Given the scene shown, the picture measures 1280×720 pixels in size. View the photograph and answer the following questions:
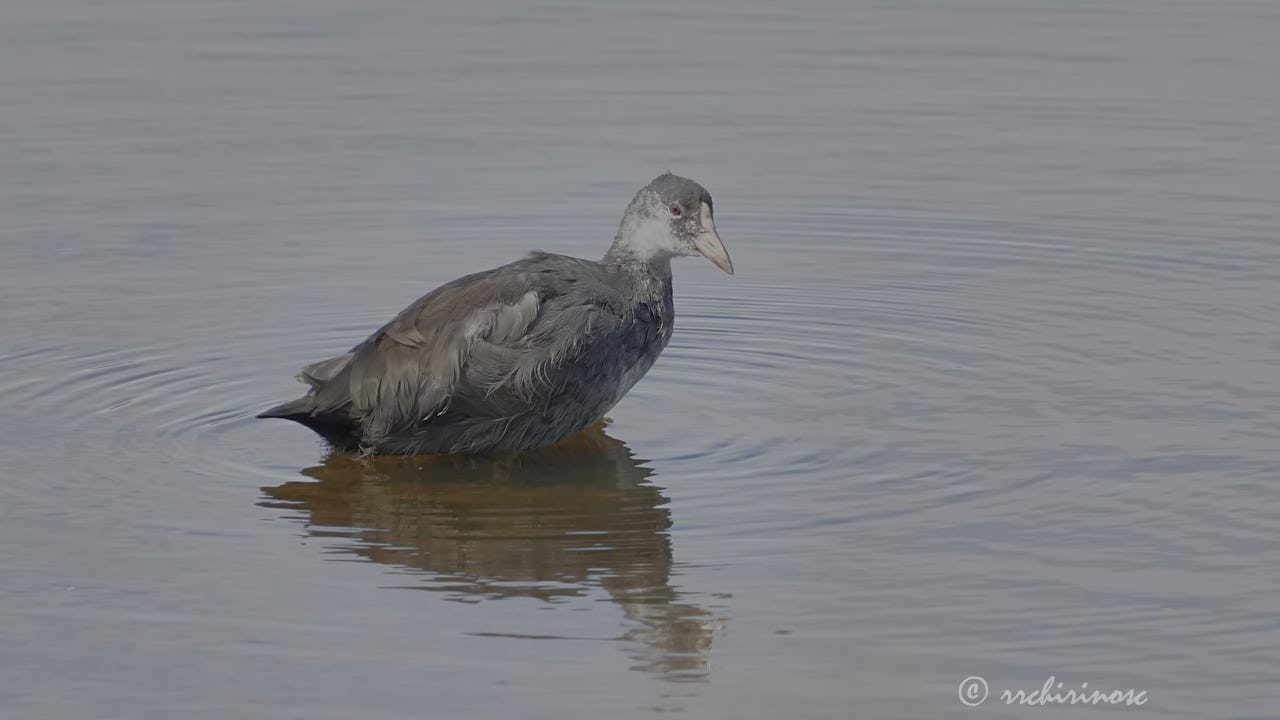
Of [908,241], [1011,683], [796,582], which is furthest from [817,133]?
[1011,683]

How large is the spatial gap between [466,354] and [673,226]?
130 centimetres

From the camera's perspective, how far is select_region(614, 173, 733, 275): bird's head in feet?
29.5

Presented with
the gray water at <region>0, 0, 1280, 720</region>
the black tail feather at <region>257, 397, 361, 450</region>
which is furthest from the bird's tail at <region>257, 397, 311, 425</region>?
the gray water at <region>0, 0, 1280, 720</region>

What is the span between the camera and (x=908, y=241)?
39.0 ft

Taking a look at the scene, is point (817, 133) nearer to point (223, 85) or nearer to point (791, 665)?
point (223, 85)

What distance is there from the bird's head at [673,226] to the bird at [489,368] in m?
0.35

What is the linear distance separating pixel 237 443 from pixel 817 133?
22.4ft

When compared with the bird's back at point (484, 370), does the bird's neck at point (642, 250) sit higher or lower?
higher

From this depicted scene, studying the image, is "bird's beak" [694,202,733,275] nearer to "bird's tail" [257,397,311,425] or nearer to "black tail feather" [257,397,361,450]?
"black tail feather" [257,397,361,450]

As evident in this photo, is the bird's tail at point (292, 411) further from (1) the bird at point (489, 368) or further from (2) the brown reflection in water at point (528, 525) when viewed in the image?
(2) the brown reflection in water at point (528, 525)

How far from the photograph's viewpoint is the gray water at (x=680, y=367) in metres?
6.21

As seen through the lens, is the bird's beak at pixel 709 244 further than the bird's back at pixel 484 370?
Yes

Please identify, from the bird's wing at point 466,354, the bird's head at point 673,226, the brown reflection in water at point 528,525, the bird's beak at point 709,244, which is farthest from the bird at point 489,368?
the bird's beak at point 709,244

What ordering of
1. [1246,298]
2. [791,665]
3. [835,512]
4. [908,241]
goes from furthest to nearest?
[908,241], [1246,298], [835,512], [791,665]
